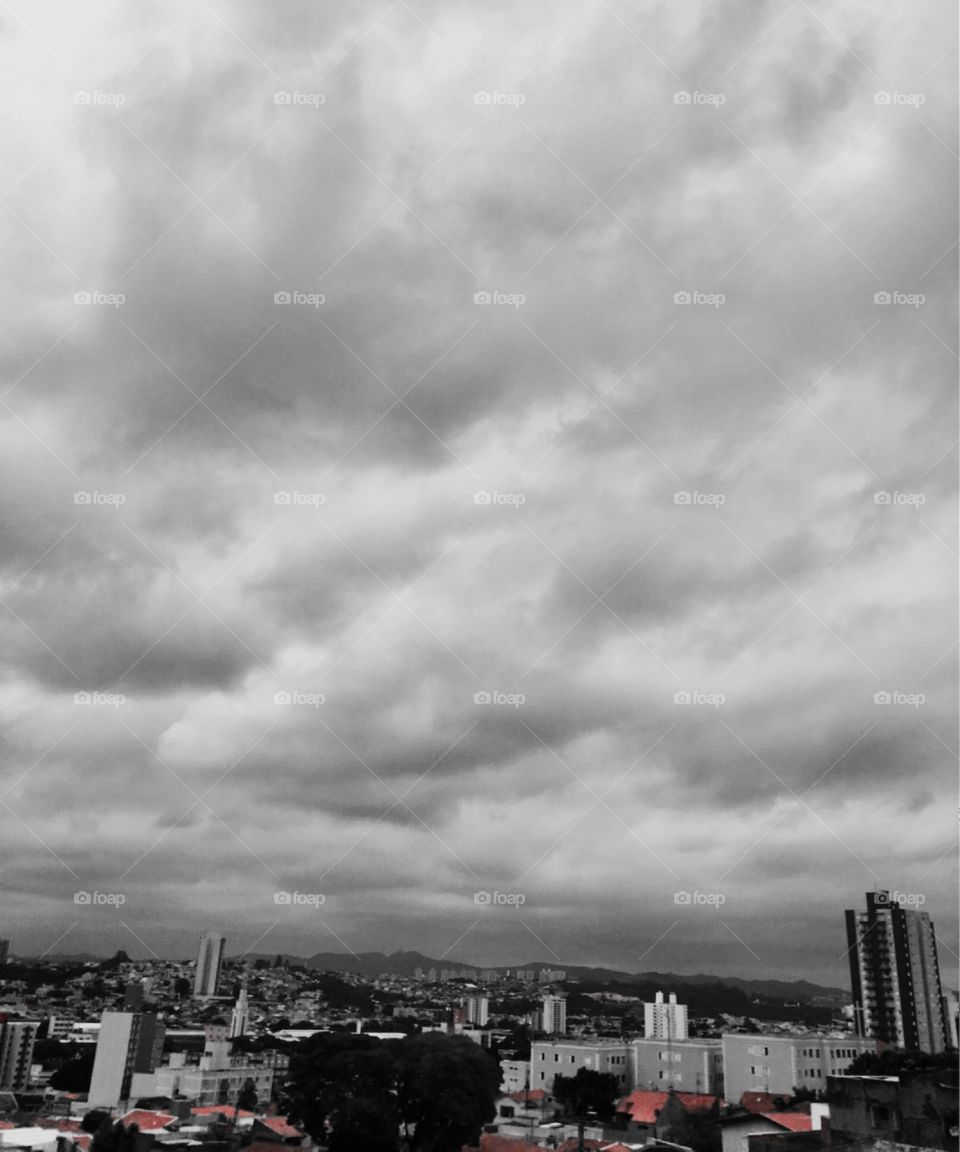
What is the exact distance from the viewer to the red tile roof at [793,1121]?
888 cm

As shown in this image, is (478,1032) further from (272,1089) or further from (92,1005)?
(92,1005)

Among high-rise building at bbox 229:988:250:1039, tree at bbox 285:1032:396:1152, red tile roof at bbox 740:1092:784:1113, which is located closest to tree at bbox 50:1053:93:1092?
high-rise building at bbox 229:988:250:1039

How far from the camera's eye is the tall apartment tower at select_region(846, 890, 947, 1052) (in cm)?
1962

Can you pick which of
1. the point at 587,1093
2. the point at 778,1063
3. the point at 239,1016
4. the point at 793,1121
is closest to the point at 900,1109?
the point at 793,1121

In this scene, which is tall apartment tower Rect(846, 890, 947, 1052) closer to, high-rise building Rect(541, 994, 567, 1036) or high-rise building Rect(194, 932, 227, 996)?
high-rise building Rect(541, 994, 567, 1036)

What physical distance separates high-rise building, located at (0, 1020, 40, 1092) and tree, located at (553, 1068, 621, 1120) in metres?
7.59

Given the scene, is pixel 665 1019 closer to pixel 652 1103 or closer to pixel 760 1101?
pixel 652 1103

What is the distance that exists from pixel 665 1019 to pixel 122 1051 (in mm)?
10694

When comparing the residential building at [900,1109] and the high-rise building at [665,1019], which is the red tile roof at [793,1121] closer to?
the residential building at [900,1109]

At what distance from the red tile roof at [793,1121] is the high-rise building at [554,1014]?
27.9 ft

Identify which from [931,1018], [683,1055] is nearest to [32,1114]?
[683,1055]

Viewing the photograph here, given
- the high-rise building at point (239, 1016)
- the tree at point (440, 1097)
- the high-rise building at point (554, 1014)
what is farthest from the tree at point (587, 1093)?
the high-rise building at point (239, 1016)

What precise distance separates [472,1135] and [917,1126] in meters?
3.85

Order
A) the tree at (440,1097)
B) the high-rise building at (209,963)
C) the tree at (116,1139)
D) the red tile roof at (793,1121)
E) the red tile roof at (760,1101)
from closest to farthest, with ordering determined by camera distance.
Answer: the tree at (116,1139) → the tree at (440,1097) → the red tile roof at (793,1121) → the red tile roof at (760,1101) → the high-rise building at (209,963)
